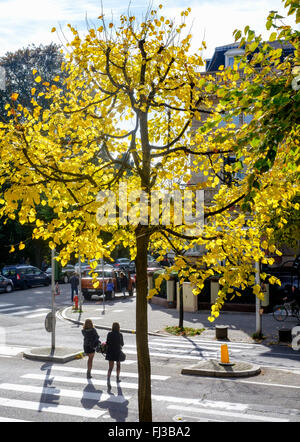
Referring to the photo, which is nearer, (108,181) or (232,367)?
(108,181)

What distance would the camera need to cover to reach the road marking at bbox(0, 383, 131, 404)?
12953 mm

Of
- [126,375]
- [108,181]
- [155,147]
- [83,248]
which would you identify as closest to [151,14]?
[155,147]

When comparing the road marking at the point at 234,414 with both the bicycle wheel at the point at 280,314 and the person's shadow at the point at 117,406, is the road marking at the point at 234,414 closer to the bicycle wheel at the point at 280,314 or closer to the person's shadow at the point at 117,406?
the person's shadow at the point at 117,406

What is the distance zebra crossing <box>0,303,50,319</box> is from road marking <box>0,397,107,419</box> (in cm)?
1490

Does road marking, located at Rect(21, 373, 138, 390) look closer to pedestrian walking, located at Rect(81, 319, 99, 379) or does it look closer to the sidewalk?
pedestrian walking, located at Rect(81, 319, 99, 379)

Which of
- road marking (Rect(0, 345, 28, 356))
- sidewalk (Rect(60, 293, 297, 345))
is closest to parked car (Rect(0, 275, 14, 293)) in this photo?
sidewalk (Rect(60, 293, 297, 345))

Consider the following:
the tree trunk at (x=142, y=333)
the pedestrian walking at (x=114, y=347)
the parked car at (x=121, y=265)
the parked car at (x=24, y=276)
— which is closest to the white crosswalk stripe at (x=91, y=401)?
the pedestrian walking at (x=114, y=347)

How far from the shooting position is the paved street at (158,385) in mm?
11648

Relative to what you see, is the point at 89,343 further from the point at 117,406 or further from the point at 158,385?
the point at 117,406

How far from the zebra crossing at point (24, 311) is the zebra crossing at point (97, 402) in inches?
475

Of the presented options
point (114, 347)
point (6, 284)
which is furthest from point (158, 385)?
point (6, 284)

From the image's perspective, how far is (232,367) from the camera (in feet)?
51.6
